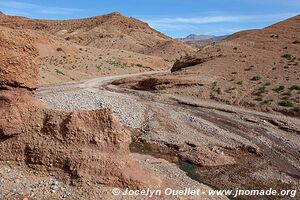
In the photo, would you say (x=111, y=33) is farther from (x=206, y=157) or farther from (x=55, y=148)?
(x=55, y=148)

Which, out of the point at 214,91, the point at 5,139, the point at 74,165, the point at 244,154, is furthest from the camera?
the point at 214,91

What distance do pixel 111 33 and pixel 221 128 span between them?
279 ft

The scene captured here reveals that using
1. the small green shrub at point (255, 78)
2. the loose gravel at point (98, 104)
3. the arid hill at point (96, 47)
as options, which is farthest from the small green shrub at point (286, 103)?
the arid hill at point (96, 47)

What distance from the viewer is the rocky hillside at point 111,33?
324ft

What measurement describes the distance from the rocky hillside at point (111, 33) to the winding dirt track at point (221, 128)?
60.0 metres

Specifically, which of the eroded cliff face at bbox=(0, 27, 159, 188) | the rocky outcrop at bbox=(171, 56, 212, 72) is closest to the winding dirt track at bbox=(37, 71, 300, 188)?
the eroded cliff face at bbox=(0, 27, 159, 188)

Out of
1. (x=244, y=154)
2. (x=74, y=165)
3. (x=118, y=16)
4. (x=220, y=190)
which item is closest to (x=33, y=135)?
(x=74, y=165)

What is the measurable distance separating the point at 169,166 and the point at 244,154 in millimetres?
5727

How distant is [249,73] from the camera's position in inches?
1567

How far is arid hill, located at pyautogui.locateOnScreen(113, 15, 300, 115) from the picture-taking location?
33.1 meters

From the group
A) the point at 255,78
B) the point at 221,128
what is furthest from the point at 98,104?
Result: the point at 255,78

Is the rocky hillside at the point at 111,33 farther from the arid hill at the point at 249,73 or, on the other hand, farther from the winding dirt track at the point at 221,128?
the winding dirt track at the point at 221,128

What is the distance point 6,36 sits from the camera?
534 inches

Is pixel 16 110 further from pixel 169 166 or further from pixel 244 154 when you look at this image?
pixel 244 154
